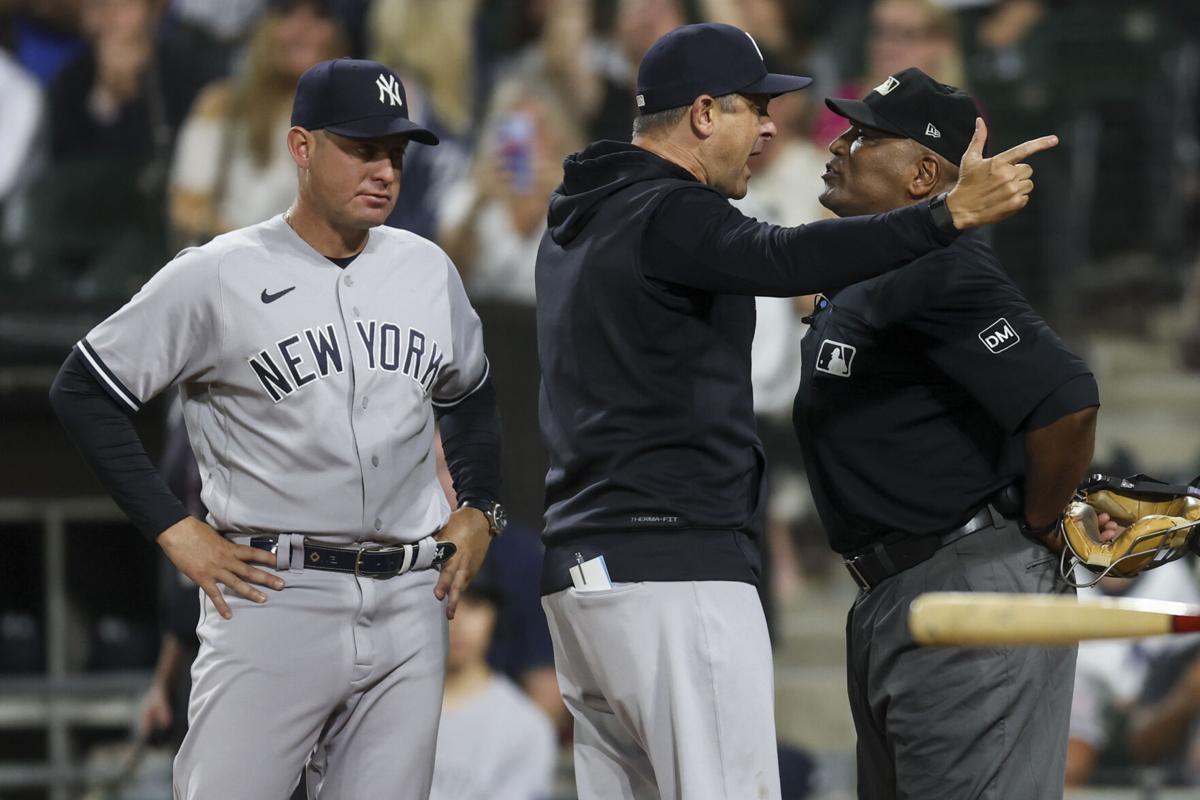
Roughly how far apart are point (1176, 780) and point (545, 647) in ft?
7.06

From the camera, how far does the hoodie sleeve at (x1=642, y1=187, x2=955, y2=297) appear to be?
242cm

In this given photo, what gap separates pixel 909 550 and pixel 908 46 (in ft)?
14.6

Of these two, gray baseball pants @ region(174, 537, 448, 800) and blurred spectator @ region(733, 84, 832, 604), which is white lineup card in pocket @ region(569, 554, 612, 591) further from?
blurred spectator @ region(733, 84, 832, 604)

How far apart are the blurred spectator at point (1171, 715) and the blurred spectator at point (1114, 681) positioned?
0.04m

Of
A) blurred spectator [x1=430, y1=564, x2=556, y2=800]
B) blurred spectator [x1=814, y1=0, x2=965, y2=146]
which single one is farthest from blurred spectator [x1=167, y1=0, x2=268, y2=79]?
blurred spectator [x1=430, y1=564, x2=556, y2=800]

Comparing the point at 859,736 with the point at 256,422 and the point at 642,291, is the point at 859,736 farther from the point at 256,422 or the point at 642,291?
the point at 256,422

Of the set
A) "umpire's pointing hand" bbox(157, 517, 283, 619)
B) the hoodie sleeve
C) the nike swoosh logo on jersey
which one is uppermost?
the hoodie sleeve

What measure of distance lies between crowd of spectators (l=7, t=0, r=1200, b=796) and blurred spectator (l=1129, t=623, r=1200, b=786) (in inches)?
61.8

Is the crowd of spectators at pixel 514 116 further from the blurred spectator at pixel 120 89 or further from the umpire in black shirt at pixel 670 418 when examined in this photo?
the umpire in black shirt at pixel 670 418

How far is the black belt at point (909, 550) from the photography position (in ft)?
9.29

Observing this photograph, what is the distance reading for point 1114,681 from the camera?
546 centimetres

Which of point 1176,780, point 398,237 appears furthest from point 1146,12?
point 398,237

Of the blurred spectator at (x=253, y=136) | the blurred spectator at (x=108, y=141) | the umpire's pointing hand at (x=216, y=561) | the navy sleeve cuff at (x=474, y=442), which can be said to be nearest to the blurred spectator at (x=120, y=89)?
the blurred spectator at (x=108, y=141)

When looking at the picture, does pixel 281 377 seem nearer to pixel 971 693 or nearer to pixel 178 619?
pixel 971 693
